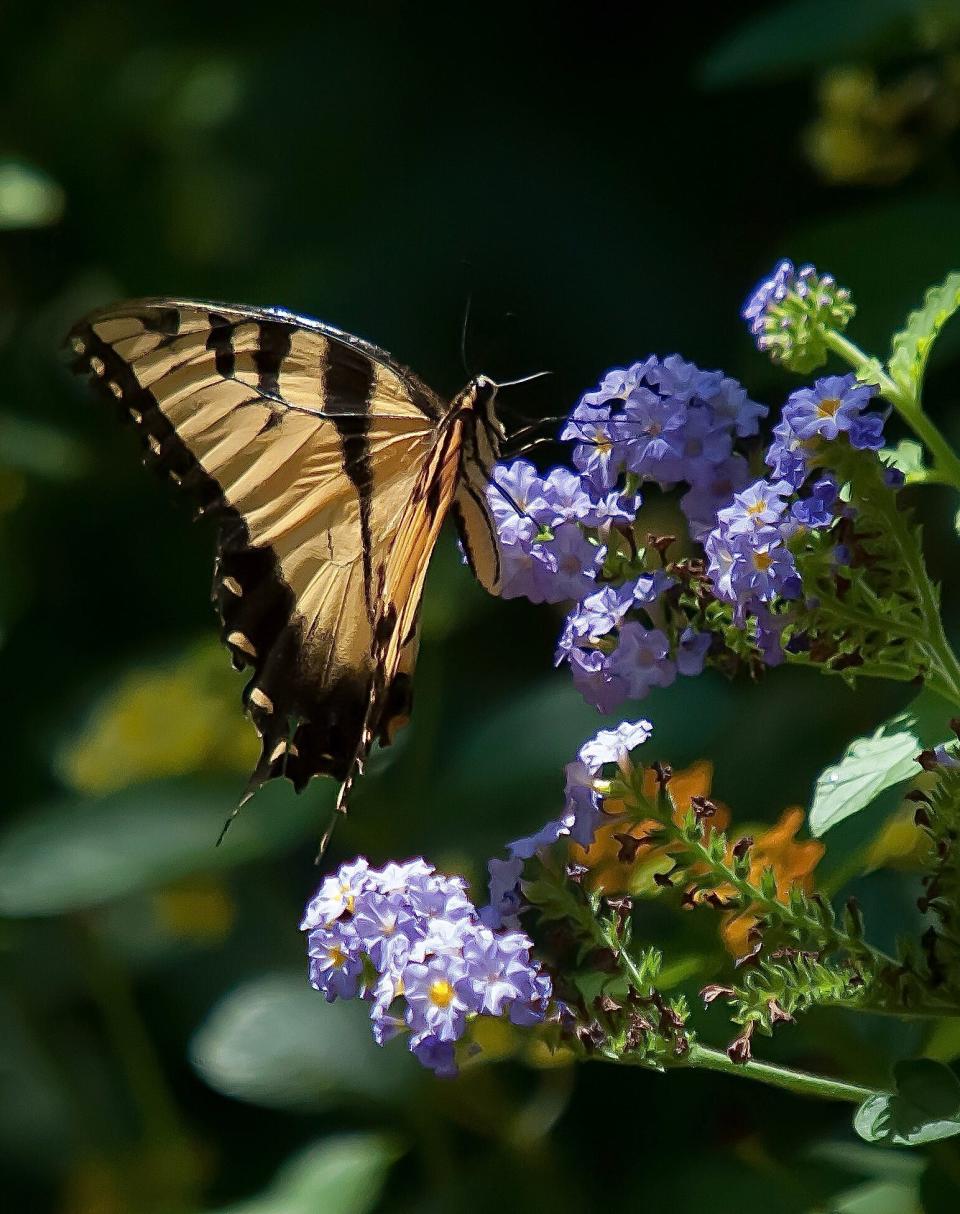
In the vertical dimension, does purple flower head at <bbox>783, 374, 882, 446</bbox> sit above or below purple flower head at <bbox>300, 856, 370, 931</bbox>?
above

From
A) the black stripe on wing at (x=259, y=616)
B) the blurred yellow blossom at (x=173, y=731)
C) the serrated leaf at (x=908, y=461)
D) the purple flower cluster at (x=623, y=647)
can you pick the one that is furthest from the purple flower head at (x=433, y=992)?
the blurred yellow blossom at (x=173, y=731)

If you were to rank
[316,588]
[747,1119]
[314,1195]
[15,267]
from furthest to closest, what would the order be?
[15,267] < [314,1195] < [316,588] < [747,1119]

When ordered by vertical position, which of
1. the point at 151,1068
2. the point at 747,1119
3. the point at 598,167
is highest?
the point at 598,167

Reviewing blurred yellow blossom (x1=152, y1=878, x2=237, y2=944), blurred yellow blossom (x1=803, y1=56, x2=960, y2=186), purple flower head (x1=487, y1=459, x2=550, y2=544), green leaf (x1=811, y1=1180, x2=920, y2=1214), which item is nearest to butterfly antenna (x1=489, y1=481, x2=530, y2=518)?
purple flower head (x1=487, y1=459, x2=550, y2=544)

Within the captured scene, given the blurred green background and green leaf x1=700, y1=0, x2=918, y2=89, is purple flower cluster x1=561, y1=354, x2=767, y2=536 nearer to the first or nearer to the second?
the blurred green background

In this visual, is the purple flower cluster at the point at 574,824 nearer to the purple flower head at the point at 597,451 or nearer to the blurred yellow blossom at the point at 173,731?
the purple flower head at the point at 597,451

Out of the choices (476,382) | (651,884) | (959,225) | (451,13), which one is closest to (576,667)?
(651,884)

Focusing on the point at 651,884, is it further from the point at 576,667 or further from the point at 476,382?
the point at 476,382
